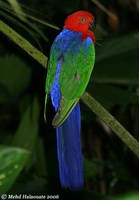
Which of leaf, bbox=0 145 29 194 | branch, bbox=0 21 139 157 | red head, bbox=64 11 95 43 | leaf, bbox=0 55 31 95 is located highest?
red head, bbox=64 11 95 43

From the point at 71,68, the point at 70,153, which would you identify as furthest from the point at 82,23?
the point at 70,153

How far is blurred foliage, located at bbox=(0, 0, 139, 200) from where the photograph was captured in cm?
188

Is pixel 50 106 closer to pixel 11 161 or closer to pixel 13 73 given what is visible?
pixel 13 73

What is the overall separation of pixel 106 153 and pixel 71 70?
2.01 meters

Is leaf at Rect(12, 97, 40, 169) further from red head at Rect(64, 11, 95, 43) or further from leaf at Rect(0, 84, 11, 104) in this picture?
red head at Rect(64, 11, 95, 43)

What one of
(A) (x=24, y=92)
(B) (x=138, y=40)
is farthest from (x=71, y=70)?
(A) (x=24, y=92)

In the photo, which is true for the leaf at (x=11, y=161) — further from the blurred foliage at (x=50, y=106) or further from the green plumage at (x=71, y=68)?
the green plumage at (x=71, y=68)

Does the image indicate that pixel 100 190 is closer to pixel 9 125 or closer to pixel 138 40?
pixel 9 125

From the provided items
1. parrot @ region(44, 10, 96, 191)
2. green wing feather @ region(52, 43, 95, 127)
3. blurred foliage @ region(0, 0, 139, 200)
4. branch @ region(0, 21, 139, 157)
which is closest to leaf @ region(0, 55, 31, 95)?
blurred foliage @ region(0, 0, 139, 200)

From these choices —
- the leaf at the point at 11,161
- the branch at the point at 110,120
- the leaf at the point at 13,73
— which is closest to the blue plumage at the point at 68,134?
the branch at the point at 110,120

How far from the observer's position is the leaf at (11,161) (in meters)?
1.05

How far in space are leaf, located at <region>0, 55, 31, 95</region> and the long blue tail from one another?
37.8 inches

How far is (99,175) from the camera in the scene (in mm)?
3400

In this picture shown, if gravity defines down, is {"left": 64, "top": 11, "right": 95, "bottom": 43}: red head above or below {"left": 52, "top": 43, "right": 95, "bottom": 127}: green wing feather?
above
